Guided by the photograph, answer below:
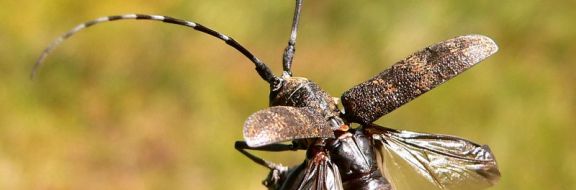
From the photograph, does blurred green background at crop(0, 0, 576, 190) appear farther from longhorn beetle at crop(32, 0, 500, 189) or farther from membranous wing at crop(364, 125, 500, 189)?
longhorn beetle at crop(32, 0, 500, 189)

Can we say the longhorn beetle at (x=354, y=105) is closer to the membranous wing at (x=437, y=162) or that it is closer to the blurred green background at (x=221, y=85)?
the membranous wing at (x=437, y=162)

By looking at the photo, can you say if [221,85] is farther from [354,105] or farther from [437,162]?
[354,105]

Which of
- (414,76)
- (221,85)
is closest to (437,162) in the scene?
(414,76)

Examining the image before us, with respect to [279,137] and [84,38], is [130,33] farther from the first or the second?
[279,137]

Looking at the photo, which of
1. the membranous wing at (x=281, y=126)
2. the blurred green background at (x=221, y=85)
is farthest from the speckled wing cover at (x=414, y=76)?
the blurred green background at (x=221, y=85)

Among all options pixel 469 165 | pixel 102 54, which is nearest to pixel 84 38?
pixel 102 54

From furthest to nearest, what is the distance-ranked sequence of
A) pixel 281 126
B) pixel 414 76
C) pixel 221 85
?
pixel 221 85 → pixel 414 76 → pixel 281 126
